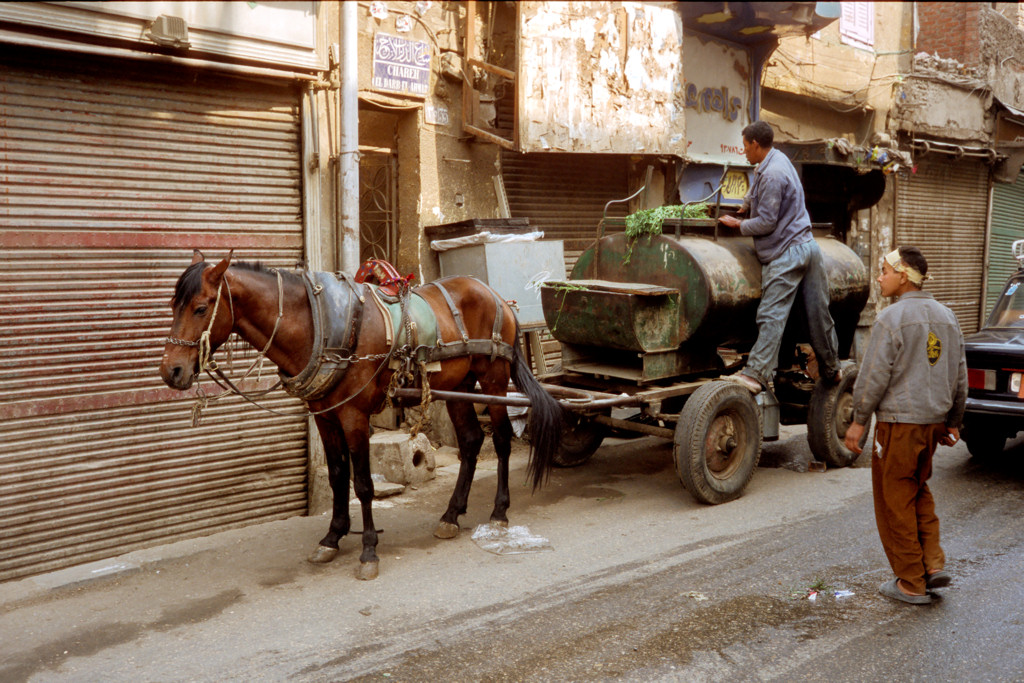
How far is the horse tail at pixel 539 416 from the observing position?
559cm

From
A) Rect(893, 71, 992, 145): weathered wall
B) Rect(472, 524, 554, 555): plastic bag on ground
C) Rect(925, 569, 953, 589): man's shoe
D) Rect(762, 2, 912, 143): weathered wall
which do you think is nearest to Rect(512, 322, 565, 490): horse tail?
Rect(472, 524, 554, 555): plastic bag on ground

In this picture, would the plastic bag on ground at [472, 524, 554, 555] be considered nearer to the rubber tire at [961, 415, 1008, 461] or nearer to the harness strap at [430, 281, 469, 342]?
the harness strap at [430, 281, 469, 342]

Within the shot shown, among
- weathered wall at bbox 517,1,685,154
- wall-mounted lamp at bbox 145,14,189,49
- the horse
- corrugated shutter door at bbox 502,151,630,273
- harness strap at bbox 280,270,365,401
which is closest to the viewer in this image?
the horse

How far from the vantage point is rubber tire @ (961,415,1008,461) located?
23.6 feet

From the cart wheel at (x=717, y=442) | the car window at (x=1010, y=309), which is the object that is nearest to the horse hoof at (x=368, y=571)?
the cart wheel at (x=717, y=442)

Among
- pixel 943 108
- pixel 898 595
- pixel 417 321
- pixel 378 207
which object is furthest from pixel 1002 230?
pixel 417 321

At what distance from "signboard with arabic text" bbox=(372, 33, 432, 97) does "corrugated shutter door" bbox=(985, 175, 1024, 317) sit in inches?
487

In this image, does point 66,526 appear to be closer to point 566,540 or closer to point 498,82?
point 566,540

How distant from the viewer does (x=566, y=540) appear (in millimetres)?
5398

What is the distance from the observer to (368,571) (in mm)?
4801

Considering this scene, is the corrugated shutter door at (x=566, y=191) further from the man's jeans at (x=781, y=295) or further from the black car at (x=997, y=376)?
the black car at (x=997, y=376)

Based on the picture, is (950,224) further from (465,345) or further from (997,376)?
(465,345)

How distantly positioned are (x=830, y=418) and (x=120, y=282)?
5.40 meters

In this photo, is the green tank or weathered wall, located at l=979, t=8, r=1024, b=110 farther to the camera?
weathered wall, located at l=979, t=8, r=1024, b=110
